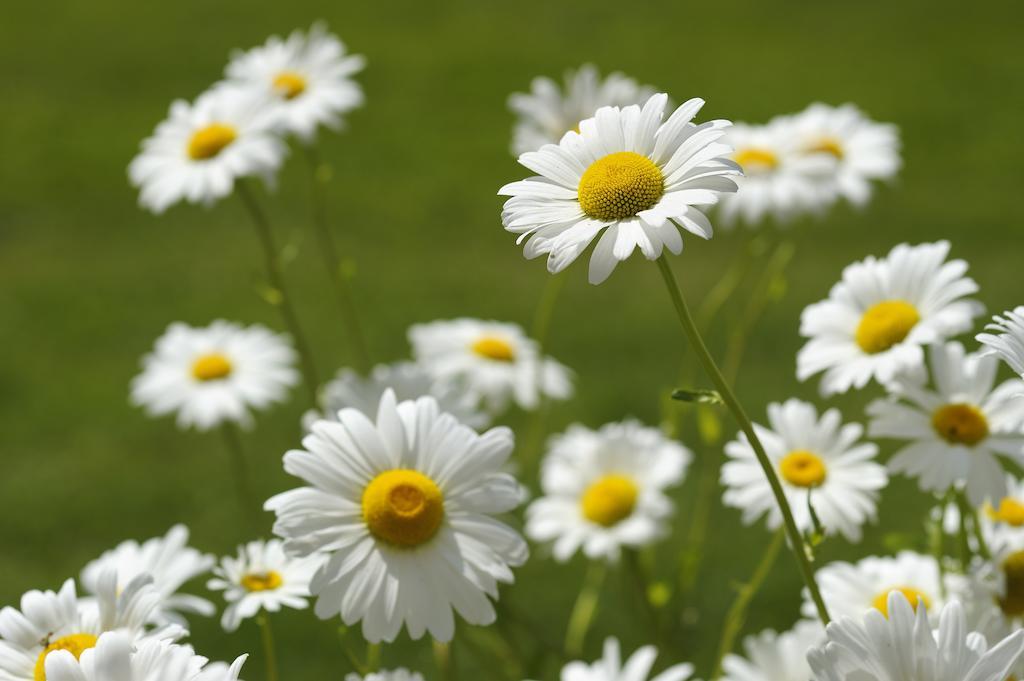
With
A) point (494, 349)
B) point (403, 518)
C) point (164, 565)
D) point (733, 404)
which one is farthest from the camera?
point (494, 349)

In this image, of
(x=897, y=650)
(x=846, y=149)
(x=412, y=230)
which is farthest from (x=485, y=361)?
(x=412, y=230)

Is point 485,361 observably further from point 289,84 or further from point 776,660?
point 776,660

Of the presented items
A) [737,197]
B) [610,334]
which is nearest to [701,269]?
[610,334]

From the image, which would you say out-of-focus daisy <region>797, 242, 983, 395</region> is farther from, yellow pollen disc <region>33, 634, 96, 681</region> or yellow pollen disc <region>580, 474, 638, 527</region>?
yellow pollen disc <region>33, 634, 96, 681</region>

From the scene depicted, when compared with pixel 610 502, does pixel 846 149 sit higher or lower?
higher

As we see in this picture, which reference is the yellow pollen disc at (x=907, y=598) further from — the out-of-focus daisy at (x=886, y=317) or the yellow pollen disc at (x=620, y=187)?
the yellow pollen disc at (x=620, y=187)

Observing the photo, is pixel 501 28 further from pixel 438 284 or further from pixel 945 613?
pixel 945 613

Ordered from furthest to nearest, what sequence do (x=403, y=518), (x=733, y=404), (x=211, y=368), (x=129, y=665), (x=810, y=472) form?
1. (x=211, y=368)
2. (x=810, y=472)
3. (x=403, y=518)
4. (x=733, y=404)
5. (x=129, y=665)

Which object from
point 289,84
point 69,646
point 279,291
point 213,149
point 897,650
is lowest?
point 897,650
